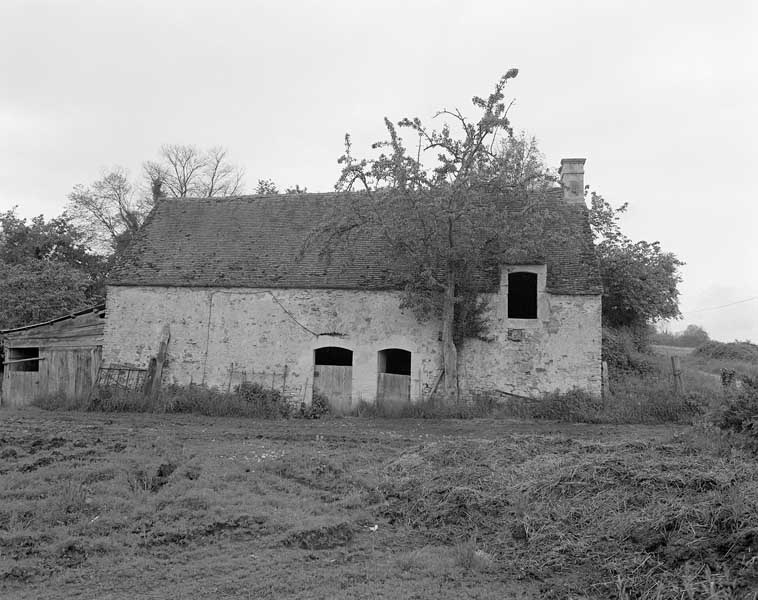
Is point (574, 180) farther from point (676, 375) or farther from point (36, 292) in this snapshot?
point (36, 292)

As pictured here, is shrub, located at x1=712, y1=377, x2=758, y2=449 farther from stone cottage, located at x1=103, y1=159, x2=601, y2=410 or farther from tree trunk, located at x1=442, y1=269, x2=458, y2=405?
tree trunk, located at x1=442, y1=269, x2=458, y2=405

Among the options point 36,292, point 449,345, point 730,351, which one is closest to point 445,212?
point 449,345

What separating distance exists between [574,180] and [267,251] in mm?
9093

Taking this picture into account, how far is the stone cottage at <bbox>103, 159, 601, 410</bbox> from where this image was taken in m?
16.0

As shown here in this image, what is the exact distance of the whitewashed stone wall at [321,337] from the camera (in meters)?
15.9

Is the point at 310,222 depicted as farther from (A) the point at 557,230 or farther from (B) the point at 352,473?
(B) the point at 352,473

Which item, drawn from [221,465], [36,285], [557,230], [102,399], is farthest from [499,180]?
[36,285]

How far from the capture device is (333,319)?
55.7ft

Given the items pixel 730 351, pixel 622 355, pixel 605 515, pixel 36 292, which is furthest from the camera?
pixel 730 351

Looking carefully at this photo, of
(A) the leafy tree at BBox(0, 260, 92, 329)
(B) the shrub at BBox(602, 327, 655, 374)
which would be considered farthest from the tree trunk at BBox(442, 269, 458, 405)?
(A) the leafy tree at BBox(0, 260, 92, 329)

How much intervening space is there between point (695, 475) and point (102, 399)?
1437cm

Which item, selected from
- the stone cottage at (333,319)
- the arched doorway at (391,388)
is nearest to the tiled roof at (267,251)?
the stone cottage at (333,319)

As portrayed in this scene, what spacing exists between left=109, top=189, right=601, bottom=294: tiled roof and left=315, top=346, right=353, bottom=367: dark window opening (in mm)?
2469

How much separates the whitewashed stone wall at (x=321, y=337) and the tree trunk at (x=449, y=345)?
1.34ft
